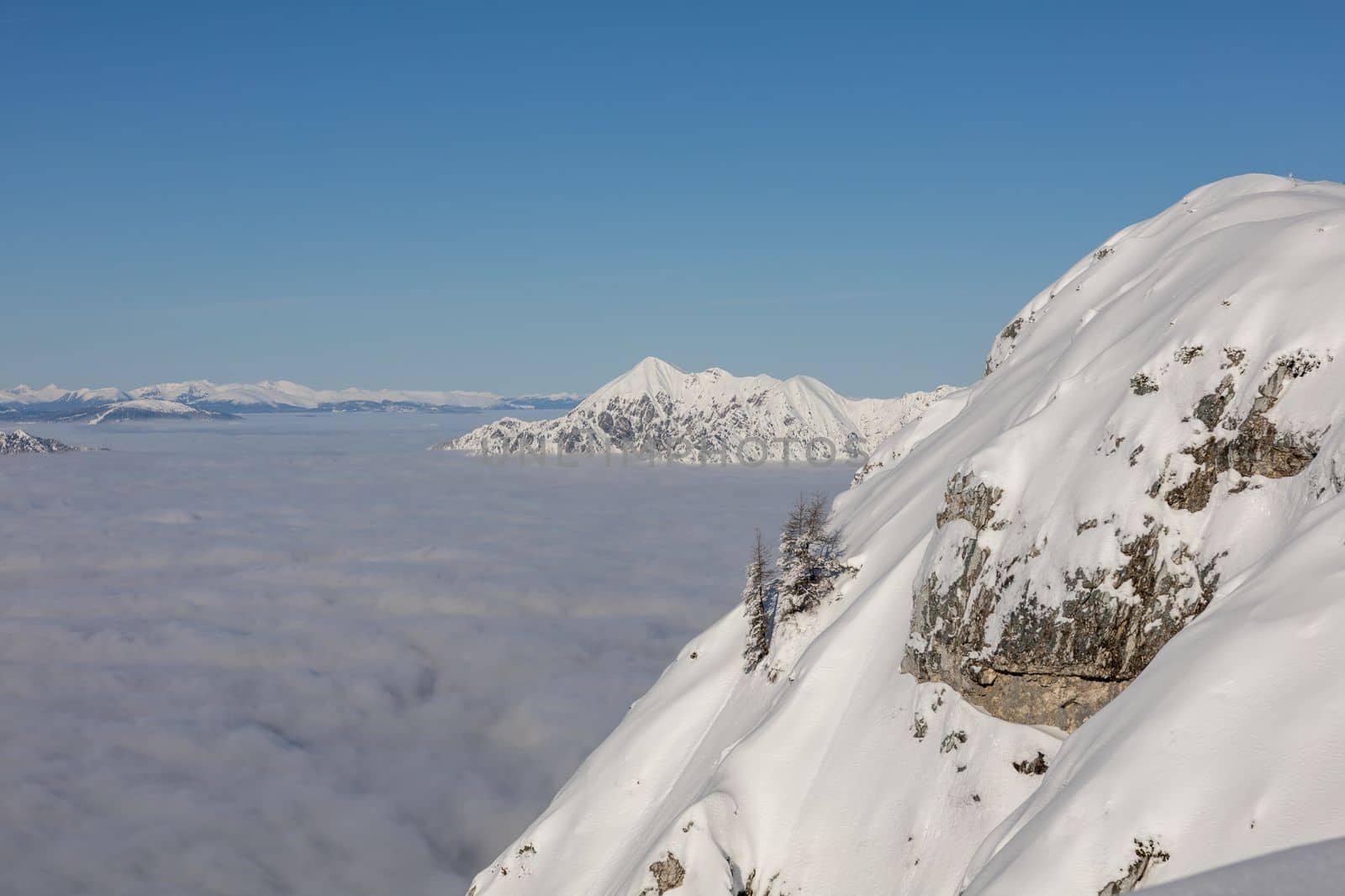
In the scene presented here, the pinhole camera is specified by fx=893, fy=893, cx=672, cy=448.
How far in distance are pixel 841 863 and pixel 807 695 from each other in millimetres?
9632

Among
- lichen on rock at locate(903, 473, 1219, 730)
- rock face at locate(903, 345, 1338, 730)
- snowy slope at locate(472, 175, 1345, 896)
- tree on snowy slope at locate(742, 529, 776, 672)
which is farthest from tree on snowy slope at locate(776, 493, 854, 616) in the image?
rock face at locate(903, 345, 1338, 730)

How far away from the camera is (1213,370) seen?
35.4 m

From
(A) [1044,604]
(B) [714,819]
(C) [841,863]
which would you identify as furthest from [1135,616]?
(B) [714,819]

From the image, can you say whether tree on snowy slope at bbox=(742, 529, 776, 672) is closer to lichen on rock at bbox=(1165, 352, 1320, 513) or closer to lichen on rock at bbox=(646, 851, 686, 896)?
lichen on rock at bbox=(646, 851, 686, 896)

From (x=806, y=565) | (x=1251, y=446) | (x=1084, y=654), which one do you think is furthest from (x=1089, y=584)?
(x=806, y=565)

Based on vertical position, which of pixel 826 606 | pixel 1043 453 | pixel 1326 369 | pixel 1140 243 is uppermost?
pixel 1140 243

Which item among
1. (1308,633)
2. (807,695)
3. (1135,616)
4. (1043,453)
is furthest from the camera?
(807,695)

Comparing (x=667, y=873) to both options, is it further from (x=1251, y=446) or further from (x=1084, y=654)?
(x=1251, y=446)

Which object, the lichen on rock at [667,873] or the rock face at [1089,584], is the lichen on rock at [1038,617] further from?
the lichen on rock at [667,873]

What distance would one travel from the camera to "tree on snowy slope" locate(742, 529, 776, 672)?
202ft

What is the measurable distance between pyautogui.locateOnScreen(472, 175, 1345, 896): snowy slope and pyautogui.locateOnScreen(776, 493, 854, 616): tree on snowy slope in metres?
1.12

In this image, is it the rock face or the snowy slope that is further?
the rock face

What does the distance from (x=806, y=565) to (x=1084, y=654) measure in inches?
915

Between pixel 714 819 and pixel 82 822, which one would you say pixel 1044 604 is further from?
pixel 82 822
